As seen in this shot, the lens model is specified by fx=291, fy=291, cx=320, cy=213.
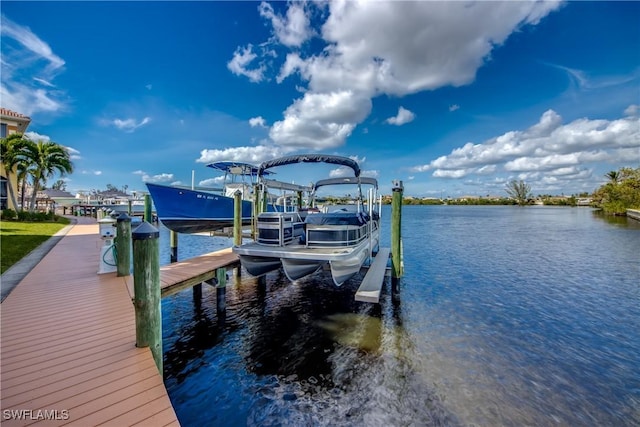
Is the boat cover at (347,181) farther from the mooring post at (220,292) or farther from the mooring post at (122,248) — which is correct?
the mooring post at (122,248)

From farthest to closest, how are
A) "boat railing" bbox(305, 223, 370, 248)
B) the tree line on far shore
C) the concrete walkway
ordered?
the tree line on far shore
"boat railing" bbox(305, 223, 370, 248)
the concrete walkway

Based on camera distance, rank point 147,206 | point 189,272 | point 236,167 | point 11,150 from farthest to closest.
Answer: point 11,150 → point 147,206 → point 236,167 → point 189,272

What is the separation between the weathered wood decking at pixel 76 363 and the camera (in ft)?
8.12

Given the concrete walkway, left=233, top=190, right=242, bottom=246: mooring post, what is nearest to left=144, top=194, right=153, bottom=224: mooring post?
the concrete walkway

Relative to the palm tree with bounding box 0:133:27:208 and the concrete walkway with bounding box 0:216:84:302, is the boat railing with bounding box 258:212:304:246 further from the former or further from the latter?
the palm tree with bounding box 0:133:27:208

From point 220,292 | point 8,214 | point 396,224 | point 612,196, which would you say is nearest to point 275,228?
point 220,292

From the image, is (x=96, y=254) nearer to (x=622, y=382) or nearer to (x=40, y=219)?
(x=622, y=382)

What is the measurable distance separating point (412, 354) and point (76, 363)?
576 cm

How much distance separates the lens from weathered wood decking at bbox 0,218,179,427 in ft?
8.12

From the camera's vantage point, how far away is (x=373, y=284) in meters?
7.87

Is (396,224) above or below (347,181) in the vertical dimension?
below

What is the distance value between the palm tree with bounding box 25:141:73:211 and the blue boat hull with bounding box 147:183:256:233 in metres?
17.8

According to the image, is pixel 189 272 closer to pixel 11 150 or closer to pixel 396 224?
pixel 396 224

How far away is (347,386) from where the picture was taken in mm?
5141
